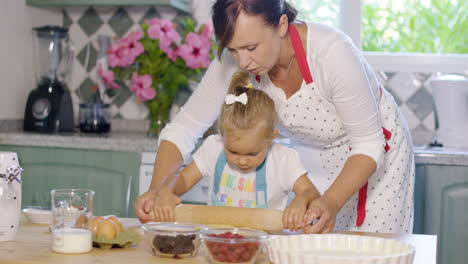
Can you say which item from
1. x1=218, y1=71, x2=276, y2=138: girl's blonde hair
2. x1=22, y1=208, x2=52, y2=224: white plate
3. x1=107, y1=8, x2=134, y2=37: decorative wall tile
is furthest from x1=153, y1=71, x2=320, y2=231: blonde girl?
x1=107, y1=8, x2=134, y2=37: decorative wall tile

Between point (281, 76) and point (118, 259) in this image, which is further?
point (281, 76)

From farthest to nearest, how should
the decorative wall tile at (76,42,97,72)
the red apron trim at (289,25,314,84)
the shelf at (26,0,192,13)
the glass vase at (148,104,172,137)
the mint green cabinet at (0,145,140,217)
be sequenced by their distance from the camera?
the decorative wall tile at (76,42,97,72), the glass vase at (148,104,172,137), the shelf at (26,0,192,13), the mint green cabinet at (0,145,140,217), the red apron trim at (289,25,314,84)

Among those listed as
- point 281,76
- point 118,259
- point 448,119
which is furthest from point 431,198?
point 118,259

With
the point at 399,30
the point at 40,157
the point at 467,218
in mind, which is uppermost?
the point at 399,30

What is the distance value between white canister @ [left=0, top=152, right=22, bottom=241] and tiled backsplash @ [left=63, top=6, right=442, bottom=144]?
1.84m

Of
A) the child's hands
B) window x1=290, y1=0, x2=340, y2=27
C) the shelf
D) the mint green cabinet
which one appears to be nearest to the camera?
the child's hands

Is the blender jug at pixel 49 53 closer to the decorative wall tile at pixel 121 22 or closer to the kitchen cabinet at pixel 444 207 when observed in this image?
the decorative wall tile at pixel 121 22

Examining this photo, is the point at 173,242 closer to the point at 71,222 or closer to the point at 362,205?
the point at 71,222

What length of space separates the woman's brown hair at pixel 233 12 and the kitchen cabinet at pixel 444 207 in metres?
1.21

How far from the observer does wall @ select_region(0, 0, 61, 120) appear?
2.88 meters

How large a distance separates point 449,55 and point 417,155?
0.78 meters

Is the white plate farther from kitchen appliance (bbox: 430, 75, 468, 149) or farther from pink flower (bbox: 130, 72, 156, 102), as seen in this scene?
kitchen appliance (bbox: 430, 75, 468, 149)

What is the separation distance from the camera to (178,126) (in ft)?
5.85

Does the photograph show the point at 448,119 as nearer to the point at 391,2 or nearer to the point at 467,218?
the point at 467,218
